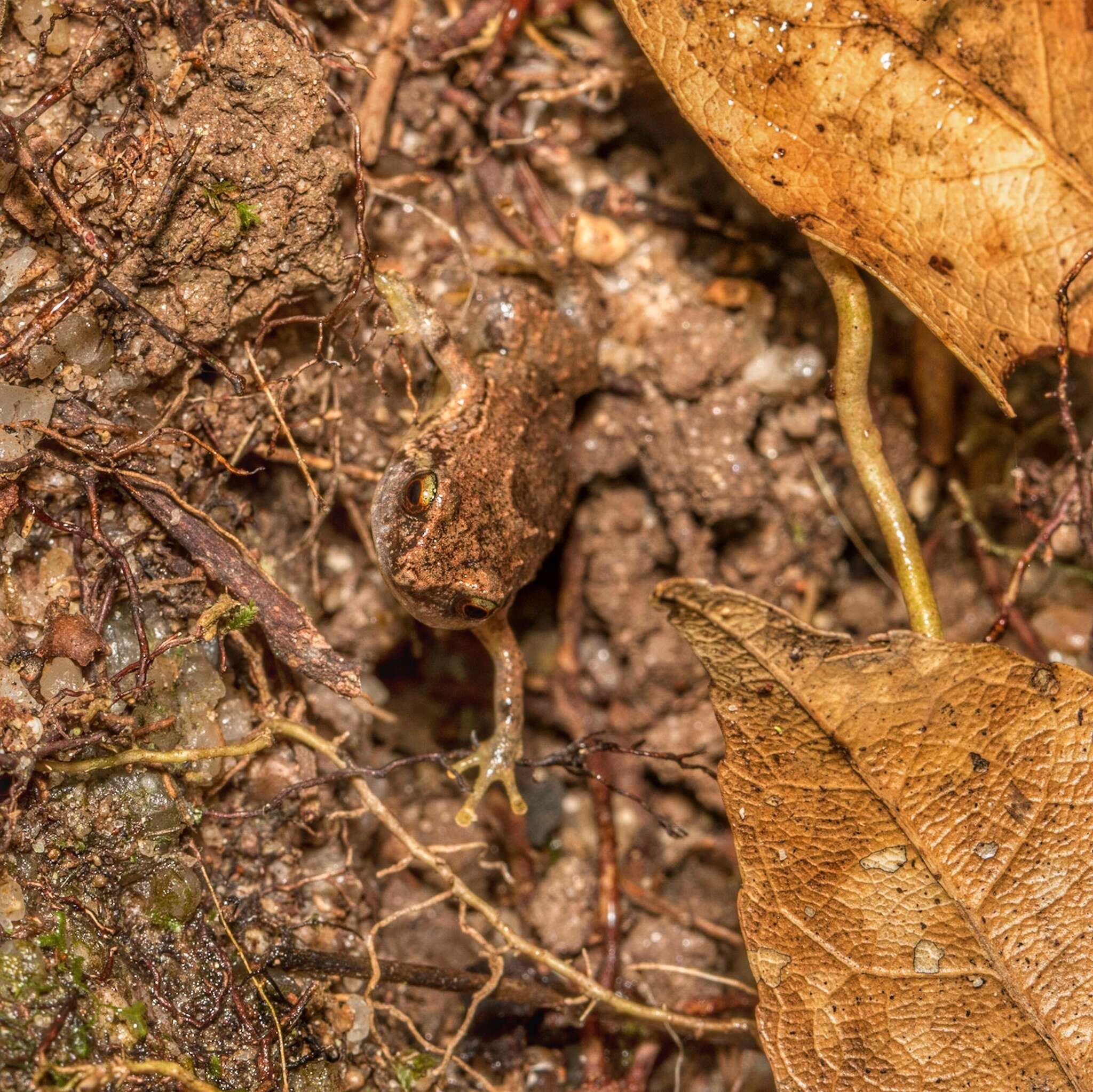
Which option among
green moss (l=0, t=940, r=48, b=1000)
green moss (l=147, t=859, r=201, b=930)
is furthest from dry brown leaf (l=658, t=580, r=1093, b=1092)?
green moss (l=0, t=940, r=48, b=1000)

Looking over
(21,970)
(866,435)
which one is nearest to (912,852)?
(866,435)

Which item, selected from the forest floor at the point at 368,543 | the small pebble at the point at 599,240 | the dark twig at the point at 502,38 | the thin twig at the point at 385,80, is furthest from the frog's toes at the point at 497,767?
the dark twig at the point at 502,38

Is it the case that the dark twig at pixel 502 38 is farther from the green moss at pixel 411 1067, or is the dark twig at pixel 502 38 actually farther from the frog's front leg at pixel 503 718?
the green moss at pixel 411 1067

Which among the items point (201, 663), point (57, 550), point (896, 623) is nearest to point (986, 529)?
point (896, 623)

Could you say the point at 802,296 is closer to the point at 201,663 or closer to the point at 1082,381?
the point at 1082,381

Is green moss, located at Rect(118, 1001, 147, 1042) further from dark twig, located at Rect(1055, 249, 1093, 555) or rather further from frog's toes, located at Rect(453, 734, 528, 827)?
dark twig, located at Rect(1055, 249, 1093, 555)

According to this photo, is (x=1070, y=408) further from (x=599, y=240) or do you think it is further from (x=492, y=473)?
(x=492, y=473)
